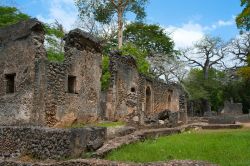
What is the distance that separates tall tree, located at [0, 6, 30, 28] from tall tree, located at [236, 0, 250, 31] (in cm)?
1511

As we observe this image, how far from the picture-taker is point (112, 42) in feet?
136

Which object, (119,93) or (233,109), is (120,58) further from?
(233,109)

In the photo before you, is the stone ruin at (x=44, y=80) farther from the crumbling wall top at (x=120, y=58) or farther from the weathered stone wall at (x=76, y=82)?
the crumbling wall top at (x=120, y=58)

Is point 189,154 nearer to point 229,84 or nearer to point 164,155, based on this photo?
point 164,155

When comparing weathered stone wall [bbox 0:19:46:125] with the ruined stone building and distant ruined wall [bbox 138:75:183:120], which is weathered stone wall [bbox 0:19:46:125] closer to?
the ruined stone building

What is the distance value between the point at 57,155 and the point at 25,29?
22.1 feet

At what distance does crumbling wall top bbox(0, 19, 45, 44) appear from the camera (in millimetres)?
15109

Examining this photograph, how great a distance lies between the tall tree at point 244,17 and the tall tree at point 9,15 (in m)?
15.1

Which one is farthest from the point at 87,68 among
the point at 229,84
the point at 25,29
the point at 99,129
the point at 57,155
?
the point at 229,84

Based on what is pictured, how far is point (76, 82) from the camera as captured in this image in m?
16.0

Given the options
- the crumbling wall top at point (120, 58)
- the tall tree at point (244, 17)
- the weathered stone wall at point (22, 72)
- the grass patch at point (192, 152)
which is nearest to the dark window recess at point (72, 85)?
the weathered stone wall at point (22, 72)

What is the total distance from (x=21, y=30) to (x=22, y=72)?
5.16 ft


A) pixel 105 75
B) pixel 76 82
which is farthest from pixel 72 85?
pixel 105 75

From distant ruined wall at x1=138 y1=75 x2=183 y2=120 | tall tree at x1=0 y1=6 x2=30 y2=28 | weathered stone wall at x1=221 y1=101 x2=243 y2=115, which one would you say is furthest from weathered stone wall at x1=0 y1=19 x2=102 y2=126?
weathered stone wall at x1=221 y1=101 x2=243 y2=115
